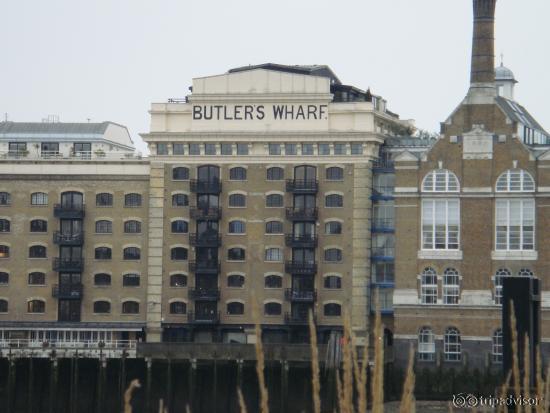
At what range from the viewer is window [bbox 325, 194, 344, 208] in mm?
79375

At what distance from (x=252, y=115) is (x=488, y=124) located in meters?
14.5

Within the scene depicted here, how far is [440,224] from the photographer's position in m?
76.8

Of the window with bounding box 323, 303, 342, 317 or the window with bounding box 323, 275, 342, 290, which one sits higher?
the window with bounding box 323, 275, 342, 290

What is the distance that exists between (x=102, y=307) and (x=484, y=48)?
1075 inches

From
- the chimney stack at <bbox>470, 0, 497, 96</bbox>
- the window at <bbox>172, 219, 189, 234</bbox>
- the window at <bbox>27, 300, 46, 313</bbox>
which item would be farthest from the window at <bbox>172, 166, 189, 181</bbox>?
the chimney stack at <bbox>470, 0, 497, 96</bbox>

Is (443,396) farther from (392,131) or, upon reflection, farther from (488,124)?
(392,131)

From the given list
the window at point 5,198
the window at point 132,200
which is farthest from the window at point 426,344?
the window at point 5,198

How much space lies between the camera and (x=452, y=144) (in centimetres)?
7638

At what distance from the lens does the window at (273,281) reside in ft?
261

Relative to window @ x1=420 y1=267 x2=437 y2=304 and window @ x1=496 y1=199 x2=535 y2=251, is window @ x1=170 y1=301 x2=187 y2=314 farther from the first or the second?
window @ x1=496 y1=199 x2=535 y2=251

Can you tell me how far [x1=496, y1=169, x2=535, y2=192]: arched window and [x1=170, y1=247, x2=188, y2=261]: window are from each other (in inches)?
748

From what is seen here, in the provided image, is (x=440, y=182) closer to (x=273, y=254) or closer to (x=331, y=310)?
(x=331, y=310)

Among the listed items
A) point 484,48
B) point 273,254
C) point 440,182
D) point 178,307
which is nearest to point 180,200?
point 178,307

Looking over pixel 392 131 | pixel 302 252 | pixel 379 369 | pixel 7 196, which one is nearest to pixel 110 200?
pixel 7 196
